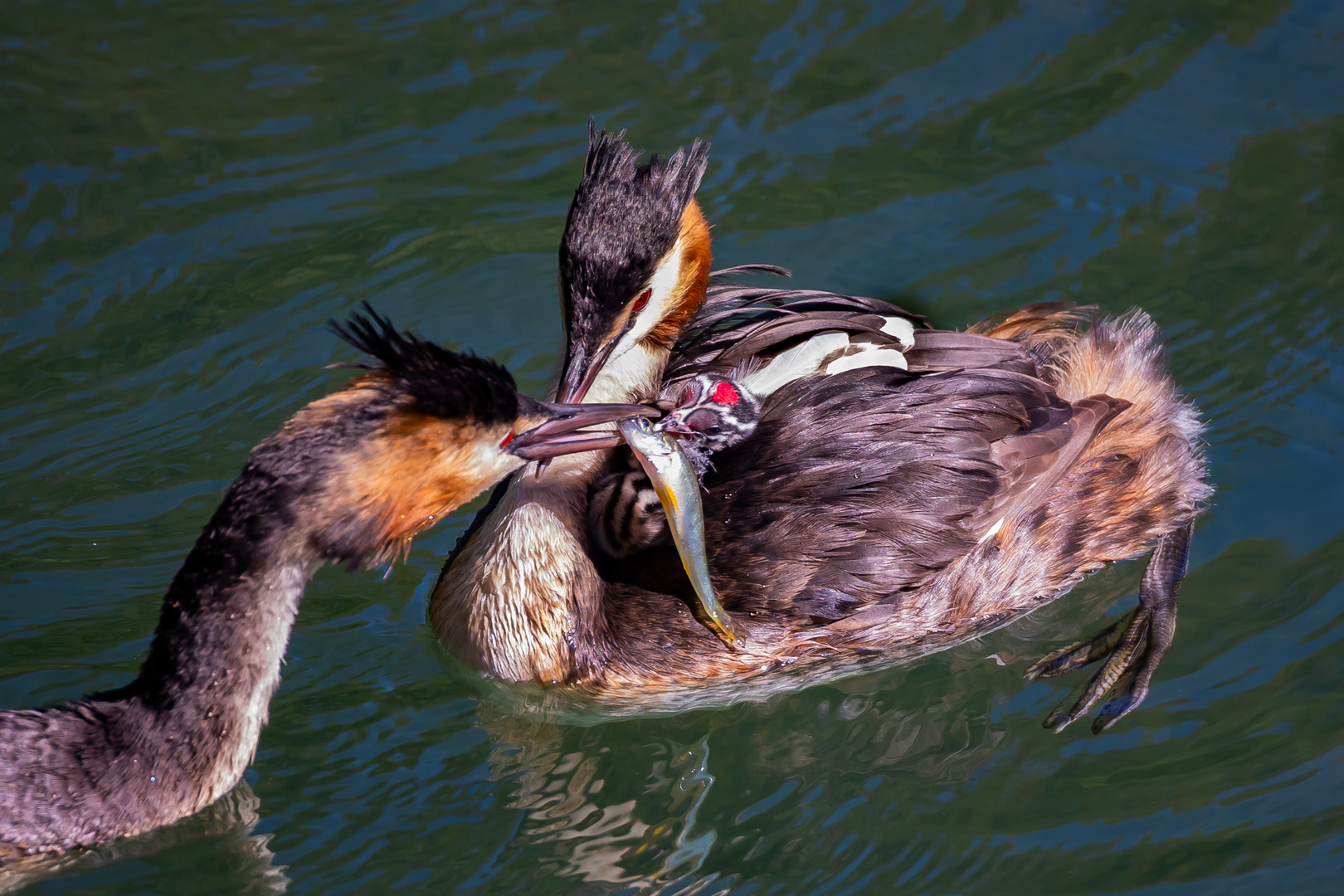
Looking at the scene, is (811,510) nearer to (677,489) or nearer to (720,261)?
(677,489)

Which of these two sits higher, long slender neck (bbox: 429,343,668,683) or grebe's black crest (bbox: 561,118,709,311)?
grebe's black crest (bbox: 561,118,709,311)

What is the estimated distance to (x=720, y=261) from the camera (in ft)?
19.7

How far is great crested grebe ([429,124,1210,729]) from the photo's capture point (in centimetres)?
434

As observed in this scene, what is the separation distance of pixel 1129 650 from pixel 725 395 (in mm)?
1578

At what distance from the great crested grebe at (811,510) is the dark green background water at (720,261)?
21 cm

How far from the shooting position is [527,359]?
223 inches

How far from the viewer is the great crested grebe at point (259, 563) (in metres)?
3.54

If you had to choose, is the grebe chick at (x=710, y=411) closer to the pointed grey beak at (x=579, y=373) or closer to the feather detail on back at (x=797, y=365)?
the feather detail on back at (x=797, y=365)

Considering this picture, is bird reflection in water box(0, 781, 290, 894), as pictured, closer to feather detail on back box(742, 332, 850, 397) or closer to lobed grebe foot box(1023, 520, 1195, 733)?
feather detail on back box(742, 332, 850, 397)

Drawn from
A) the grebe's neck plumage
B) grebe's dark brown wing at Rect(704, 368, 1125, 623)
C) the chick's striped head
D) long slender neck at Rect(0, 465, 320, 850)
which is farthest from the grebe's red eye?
long slender neck at Rect(0, 465, 320, 850)

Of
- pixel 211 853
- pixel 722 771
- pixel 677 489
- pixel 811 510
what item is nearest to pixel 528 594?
pixel 677 489

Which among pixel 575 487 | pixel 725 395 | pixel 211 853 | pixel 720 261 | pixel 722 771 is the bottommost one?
pixel 722 771

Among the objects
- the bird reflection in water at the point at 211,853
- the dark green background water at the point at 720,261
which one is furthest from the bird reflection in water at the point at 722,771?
the bird reflection in water at the point at 211,853

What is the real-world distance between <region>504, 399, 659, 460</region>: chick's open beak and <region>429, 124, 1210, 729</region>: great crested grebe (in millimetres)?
464
